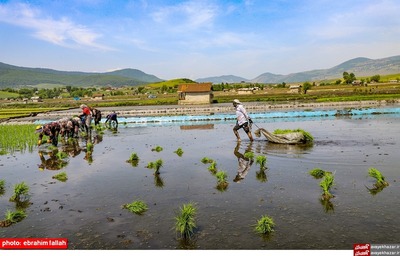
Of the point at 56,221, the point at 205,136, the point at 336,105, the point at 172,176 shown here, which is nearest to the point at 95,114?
the point at 205,136

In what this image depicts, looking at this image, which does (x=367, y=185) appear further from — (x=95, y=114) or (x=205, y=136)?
(x=95, y=114)

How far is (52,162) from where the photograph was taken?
15.3 meters

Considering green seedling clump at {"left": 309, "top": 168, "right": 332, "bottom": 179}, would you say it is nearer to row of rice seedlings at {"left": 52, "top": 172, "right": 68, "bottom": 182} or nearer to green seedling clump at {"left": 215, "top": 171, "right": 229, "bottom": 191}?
green seedling clump at {"left": 215, "top": 171, "right": 229, "bottom": 191}

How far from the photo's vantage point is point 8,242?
21.0 ft

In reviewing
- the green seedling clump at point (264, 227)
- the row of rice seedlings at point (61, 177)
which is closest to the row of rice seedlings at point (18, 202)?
the row of rice seedlings at point (61, 177)

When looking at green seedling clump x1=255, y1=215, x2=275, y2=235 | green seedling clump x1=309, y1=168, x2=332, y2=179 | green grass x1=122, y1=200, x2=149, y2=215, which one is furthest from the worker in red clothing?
green seedling clump x1=255, y1=215, x2=275, y2=235

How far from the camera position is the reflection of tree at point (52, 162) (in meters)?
14.3

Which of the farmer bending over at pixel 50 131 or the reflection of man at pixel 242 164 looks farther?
the farmer bending over at pixel 50 131

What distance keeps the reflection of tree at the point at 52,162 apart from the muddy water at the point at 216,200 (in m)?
0.20

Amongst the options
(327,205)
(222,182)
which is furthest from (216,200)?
(327,205)

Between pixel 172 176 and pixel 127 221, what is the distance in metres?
4.19

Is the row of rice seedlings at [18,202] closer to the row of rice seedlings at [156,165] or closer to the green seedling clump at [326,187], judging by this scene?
the row of rice seedlings at [156,165]

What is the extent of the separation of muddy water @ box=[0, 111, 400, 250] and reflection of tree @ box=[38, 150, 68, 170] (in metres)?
0.20

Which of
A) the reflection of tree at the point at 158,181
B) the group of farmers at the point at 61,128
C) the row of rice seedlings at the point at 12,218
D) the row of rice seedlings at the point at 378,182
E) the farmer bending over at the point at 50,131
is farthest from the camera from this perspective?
the group of farmers at the point at 61,128
